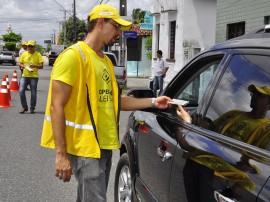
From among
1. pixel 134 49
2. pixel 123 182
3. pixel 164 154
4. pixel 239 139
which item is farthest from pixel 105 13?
pixel 134 49

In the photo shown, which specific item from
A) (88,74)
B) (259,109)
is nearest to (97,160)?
(88,74)

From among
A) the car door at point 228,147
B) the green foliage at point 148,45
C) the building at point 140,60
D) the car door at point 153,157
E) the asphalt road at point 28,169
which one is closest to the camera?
the car door at point 228,147

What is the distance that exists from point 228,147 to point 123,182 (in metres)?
2.08

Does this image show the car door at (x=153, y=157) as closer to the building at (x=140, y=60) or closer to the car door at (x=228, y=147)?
the car door at (x=228, y=147)

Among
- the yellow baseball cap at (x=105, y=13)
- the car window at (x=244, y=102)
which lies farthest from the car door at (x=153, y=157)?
the yellow baseball cap at (x=105, y=13)

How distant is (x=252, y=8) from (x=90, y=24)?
333 inches

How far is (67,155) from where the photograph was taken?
277 centimetres

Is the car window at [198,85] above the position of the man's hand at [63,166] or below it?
above

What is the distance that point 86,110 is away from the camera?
9.32 feet

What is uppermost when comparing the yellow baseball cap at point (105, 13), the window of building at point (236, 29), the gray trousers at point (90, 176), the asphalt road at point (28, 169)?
the window of building at point (236, 29)

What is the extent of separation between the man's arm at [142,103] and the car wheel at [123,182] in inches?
28.6

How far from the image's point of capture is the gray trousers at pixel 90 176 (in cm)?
286

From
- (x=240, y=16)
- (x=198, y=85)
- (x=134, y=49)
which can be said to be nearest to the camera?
(x=198, y=85)

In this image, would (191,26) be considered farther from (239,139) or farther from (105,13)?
(239,139)
